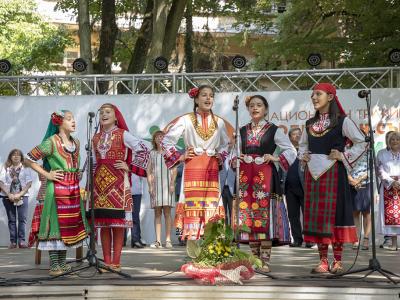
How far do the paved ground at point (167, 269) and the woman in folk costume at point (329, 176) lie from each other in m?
0.42

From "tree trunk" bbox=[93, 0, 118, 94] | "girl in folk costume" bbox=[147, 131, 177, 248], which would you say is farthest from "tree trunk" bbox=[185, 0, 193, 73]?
"girl in folk costume" bbox=[147, 131, 177, 248]

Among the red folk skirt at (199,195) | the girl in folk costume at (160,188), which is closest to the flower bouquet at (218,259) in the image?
the red folk skirt at (199,195)

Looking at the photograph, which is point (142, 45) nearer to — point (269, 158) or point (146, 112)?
point (146, 112)

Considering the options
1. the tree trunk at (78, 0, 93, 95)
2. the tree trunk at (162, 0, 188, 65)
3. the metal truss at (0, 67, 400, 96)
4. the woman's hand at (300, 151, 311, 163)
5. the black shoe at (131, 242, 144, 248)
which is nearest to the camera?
the woman's hand at (300, 151, 311, 163)

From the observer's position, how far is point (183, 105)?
48.9 ft

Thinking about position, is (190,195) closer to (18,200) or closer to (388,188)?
(388,188)

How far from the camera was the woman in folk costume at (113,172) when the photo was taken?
920cm

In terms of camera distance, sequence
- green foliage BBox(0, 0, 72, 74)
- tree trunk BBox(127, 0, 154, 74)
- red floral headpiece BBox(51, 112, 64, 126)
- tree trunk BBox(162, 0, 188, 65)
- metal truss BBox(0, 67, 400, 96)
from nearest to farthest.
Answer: red floral headpiece BBox(51, 112, 64, 126) → metal truss BBox(0, 67, 400, 96) → tree trunk BBox(162, 0, 188, 65) → tree trunk BBox(127, 0, 154, 74) → green foliage BBox(0, 0, 72, 74)

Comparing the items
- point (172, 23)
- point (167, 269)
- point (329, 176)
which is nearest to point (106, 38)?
point (172, 23)

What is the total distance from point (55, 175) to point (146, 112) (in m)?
5.93

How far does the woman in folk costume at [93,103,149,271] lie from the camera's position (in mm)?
9195

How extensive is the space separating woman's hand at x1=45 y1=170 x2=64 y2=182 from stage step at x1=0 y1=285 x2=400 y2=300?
4.63ft

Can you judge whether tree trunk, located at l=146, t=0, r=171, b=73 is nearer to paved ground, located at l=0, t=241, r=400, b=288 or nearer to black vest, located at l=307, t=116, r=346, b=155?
paved ground, located at l=0, t=241, r=400, b=288

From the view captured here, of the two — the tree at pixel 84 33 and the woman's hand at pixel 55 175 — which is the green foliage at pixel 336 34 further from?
the woman's hand at pixel 55 175
